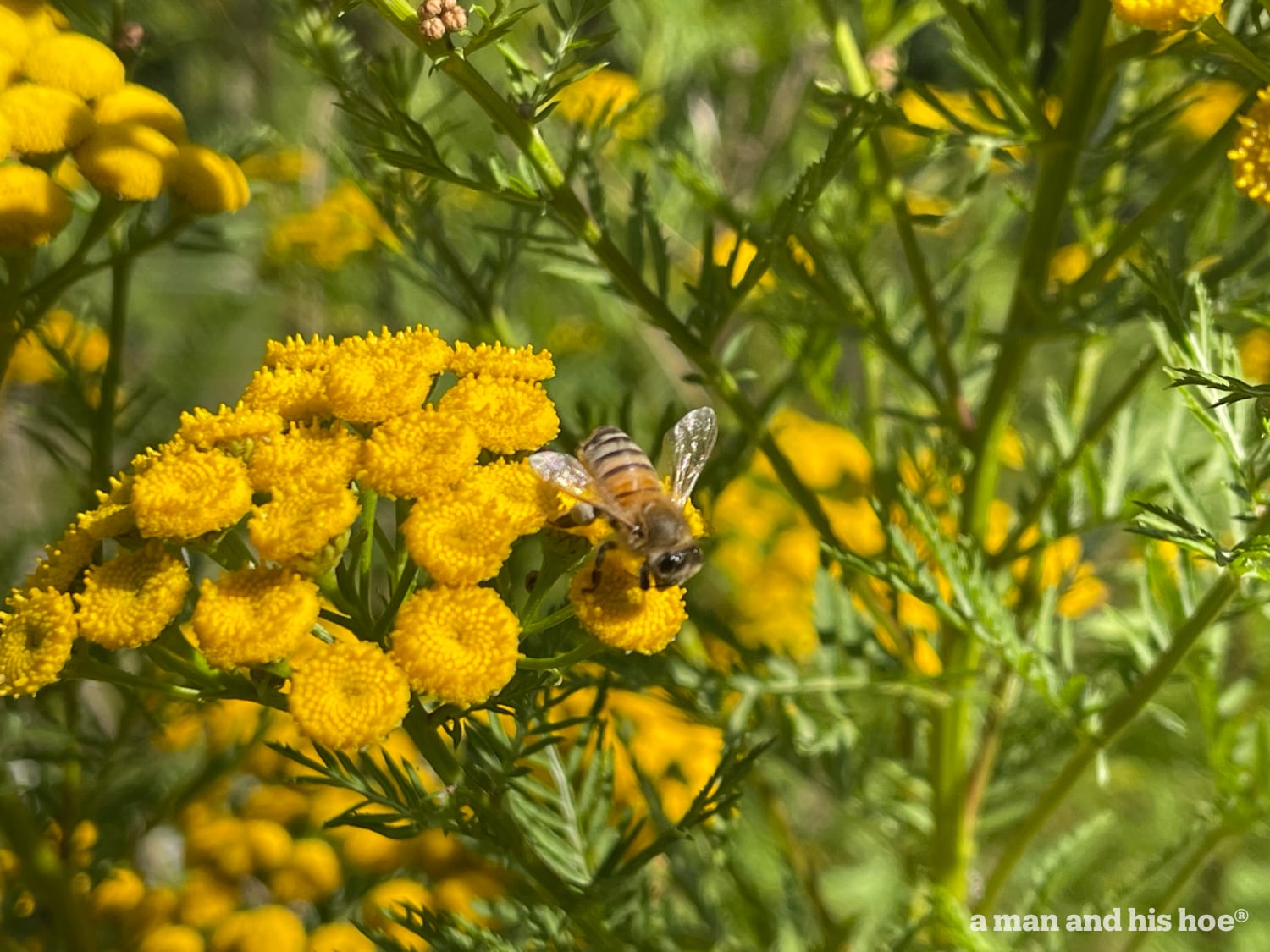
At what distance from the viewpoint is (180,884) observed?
1415 millimetres

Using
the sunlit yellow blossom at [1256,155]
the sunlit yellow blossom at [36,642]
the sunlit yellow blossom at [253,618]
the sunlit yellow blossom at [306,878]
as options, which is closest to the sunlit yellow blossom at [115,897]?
the sunlit yellow blossom at [306,878]

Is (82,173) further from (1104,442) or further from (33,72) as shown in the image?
(1104,442)

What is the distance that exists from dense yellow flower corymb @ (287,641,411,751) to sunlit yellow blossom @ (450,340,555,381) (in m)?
0.28

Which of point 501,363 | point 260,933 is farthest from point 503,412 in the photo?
point 260,933

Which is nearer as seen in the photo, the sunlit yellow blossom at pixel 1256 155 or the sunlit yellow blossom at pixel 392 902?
the sunlit yellow blossom at pixel 1256 155

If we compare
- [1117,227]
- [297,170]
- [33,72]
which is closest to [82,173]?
[33,72]

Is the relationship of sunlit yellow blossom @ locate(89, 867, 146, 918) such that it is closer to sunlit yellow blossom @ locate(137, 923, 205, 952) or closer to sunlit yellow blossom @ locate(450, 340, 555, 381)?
sunlit yellow blossom @ locate(137, 923, 205, 952)

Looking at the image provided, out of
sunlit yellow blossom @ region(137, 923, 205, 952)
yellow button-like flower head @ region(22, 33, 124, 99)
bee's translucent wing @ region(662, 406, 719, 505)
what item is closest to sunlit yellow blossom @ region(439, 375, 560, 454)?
bee's translucent wing @ region(662, 406, 719, 505)

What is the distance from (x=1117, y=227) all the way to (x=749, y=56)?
1782 mm

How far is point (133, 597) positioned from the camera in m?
0.83

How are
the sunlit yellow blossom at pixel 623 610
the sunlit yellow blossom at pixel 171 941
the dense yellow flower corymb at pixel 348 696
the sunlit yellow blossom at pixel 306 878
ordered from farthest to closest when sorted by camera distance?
the sunlit yellow blossom at pixel 306 878, the sunlit yellow blossom at pixel 171 941, the sunlit yellow blossom at pixel 623 610, the dense yellow flower corymb at pixel 348 696

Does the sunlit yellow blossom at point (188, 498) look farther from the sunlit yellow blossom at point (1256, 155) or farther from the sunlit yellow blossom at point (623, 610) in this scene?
the sunlit yellow blossom at point (1256, 155)

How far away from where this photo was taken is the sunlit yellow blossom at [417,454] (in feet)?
2.79

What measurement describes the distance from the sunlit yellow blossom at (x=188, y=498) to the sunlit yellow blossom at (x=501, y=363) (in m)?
0.22
